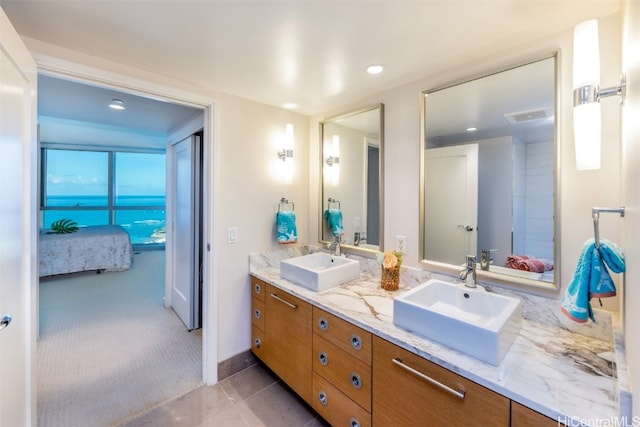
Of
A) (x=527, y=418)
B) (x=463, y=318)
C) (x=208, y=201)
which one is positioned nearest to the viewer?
(x=527, y=418)

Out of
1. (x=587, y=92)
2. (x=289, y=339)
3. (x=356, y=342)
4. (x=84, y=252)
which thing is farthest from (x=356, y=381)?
(x=84, y=252)

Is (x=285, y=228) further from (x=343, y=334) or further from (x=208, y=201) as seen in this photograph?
(x=343, y=334)

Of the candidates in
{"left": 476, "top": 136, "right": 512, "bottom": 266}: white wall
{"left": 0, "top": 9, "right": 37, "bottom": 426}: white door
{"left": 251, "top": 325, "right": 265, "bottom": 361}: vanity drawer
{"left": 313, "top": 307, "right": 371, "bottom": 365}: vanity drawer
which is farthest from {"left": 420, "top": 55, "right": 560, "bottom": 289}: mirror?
{"left": 0, "top": 9, "right": 37, "bottom": 426}: white door

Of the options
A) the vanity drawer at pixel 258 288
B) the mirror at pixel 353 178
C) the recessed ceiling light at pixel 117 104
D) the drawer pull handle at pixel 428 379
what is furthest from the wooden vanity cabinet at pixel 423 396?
the recessed ceiling light at pixel 117 104

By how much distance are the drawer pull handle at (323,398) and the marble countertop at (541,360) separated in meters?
0.52

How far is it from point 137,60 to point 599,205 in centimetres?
250

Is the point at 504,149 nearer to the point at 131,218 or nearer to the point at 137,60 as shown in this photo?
the point at 137,60

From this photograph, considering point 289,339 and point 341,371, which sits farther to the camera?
point 289,339

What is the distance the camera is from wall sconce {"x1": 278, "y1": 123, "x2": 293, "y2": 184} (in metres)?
2.42

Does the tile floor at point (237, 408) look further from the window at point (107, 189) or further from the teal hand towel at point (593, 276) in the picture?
the window at point (107, 189)

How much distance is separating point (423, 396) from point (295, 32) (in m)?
1.72

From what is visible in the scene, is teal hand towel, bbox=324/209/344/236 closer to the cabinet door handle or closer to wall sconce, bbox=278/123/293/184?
wall sconce, bbox=278/123/293/184

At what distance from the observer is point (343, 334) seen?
4.83 feet

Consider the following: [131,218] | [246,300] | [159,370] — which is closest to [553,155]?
[246,300]
